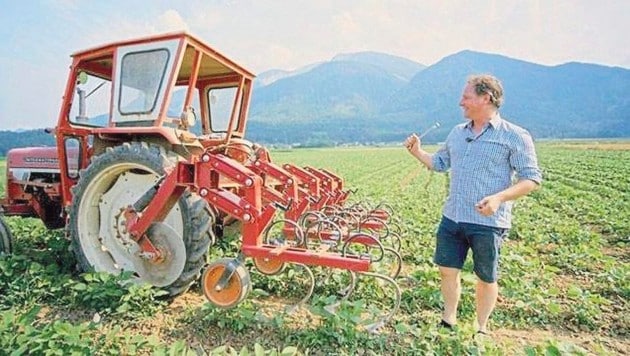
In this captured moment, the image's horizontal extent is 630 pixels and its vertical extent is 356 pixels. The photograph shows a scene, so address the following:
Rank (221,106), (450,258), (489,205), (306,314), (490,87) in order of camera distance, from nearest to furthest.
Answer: (489,205)
(490,87)
(450,258)
(306,314)
(221,106)

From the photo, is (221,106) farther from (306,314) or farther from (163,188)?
(306,314)

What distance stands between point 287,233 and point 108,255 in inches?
70.1

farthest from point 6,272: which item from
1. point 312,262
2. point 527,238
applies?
point 527,238

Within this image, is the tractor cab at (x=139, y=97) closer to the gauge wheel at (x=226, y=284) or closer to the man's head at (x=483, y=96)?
the gauge wheel at (x=226, y=284)

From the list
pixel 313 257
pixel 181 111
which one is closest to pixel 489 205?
pixel 313 257

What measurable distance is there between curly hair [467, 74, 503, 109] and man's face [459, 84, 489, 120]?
0.03 m

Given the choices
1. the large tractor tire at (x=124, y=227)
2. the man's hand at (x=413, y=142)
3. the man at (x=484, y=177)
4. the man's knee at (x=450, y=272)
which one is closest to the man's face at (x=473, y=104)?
the man at (x=484, y=177)

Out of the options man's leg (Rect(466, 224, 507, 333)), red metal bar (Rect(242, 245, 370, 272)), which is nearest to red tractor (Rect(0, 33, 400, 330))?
red metal bar (Rect(242, 245, 370, 272))

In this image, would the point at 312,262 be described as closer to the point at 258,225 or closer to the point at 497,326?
the point at 258,225

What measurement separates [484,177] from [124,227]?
3241 millimetres

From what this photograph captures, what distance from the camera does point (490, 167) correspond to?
10.4ft

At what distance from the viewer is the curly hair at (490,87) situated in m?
3.12

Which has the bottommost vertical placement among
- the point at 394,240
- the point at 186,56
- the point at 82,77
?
the point at 394,240

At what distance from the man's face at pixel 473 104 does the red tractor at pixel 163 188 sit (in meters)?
1.23
